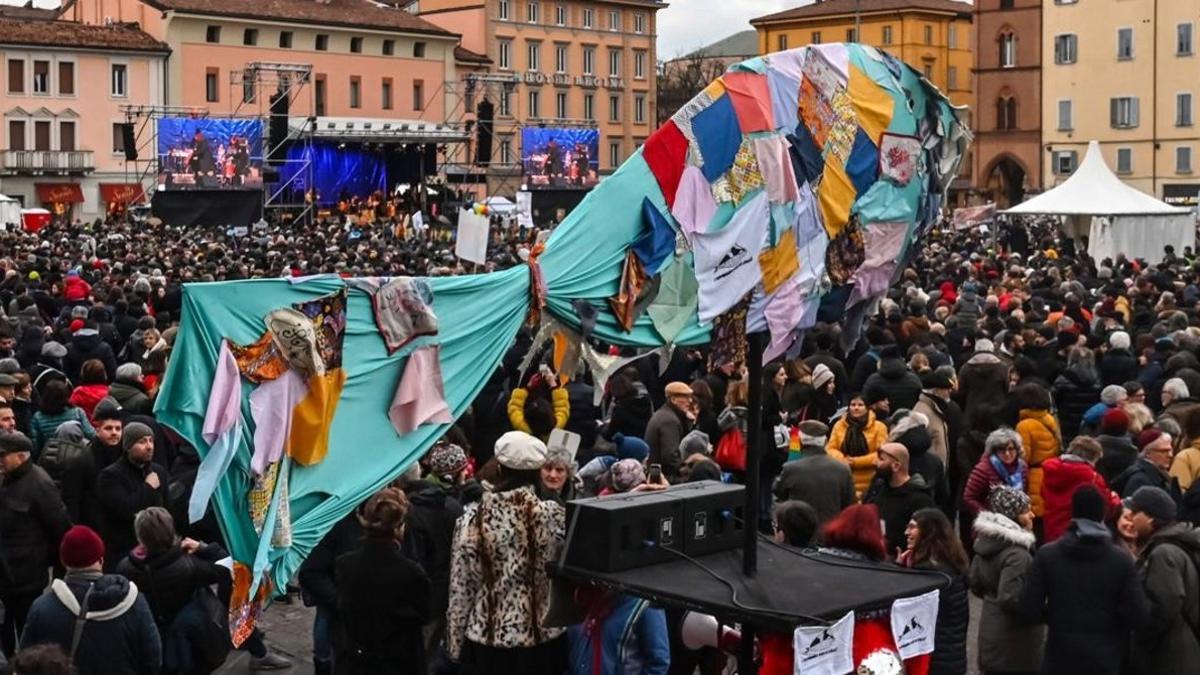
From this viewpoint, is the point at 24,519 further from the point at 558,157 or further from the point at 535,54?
the point at 535,54

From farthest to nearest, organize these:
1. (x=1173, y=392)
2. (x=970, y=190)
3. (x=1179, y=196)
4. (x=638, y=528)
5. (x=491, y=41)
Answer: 1. (x=491, y=41)
2. (x=970, y=190)
3. (x=1179, y=196)
4. (x=1173, y=392)
5. (x=638, y=528)

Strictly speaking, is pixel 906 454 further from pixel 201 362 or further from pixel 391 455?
pixel 201 362

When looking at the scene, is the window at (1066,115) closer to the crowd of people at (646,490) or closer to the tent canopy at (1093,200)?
the tent canopy at (1093,200)

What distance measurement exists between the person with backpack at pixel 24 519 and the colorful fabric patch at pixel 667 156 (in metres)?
3.27

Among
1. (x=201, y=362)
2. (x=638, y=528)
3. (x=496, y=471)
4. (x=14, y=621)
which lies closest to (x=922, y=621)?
(x=638, y=528)

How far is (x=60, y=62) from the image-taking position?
199 feet

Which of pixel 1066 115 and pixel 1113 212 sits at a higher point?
pixel 1066 115

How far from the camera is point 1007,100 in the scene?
2731 inches

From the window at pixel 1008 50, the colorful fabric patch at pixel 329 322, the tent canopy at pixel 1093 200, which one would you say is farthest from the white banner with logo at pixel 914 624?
the window at pixel 1008 50

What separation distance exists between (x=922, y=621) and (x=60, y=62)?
195ft

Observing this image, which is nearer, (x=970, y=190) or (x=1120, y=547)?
(x=1120, y=547)

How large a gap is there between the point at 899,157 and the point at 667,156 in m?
1.22

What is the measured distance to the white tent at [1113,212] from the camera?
2720 centimetres

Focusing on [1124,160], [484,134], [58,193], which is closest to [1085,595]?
[484,134]
